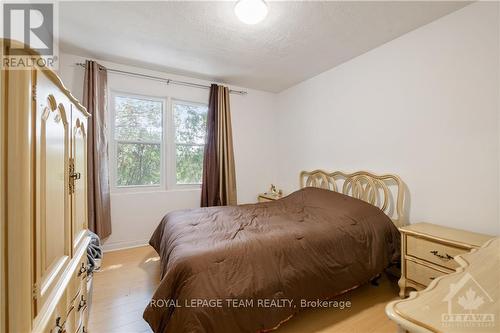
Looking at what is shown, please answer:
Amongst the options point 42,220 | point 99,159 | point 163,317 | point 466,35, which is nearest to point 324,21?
point 466,35

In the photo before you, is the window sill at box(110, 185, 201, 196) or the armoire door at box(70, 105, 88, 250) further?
the window sill at box(110, 185, 201, 196)

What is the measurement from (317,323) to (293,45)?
2693mm

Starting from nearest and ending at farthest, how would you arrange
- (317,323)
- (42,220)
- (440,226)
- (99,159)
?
(42,220), (317,323), (440,226), (99,159)

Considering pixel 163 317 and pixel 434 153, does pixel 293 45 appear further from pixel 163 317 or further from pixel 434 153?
pixel 163 317

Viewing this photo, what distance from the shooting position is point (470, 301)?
682 millimetres

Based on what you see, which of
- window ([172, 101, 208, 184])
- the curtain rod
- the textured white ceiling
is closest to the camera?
the textured white ceiling

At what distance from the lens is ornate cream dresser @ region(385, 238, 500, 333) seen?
1.99 ft

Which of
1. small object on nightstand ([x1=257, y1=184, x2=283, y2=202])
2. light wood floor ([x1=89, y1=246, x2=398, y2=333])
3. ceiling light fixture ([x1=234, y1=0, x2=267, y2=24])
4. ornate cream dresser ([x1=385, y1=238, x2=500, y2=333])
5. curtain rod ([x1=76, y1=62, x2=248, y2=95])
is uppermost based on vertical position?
curtain rod ([x1=76, y1=62, x2=248, y2=95])

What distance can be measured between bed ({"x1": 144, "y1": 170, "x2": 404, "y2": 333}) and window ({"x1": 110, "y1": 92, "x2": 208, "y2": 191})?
121 centimetres

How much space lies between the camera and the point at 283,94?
4141 millimetres

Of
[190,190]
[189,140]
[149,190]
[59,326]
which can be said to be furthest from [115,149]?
[59,326]

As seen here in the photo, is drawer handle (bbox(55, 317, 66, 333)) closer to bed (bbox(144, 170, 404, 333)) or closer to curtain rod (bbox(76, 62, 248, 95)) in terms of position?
Result: bed (bbox(144, 170, 404, 333))

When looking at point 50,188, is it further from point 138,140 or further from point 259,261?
point 138,140

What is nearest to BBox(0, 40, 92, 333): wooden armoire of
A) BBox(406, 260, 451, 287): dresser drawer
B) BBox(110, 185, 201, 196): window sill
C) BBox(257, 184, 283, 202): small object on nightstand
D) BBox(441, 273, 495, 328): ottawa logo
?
BBox(441, 273, 495, 328): ottawa logo
